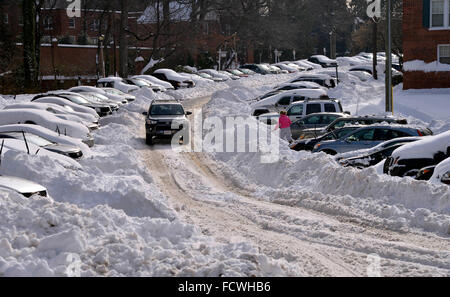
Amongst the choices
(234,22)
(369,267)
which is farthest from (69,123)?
(234,22)

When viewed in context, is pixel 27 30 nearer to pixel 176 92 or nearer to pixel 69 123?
pixel 176 92

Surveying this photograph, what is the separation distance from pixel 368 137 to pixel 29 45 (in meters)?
31.6

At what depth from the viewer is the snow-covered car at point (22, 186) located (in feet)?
44.4

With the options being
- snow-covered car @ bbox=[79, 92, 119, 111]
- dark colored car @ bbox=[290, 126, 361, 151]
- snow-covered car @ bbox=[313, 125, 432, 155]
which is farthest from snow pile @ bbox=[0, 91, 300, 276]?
snow-covered car @ bbox=[79, 92, 119, 111]

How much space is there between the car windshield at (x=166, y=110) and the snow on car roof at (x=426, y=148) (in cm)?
1307

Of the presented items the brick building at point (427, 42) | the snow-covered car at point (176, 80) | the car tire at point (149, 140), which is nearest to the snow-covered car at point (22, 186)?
the car tire at point (149, 140)

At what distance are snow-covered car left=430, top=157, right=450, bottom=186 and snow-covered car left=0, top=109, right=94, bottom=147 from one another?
1323 cm

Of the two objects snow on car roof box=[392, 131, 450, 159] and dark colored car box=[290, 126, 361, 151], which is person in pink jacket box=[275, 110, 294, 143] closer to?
dark colored car box=[290, 126, 361, 151]

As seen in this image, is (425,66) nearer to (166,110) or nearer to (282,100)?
(282,100)

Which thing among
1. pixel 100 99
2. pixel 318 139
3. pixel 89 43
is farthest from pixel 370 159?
pixel 89 43

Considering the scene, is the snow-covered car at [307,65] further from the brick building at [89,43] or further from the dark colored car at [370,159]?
→ the dark colored car at [370,159]

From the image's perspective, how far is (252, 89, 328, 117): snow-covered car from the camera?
117ft

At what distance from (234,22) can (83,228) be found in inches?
2976

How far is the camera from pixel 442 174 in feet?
49.5
